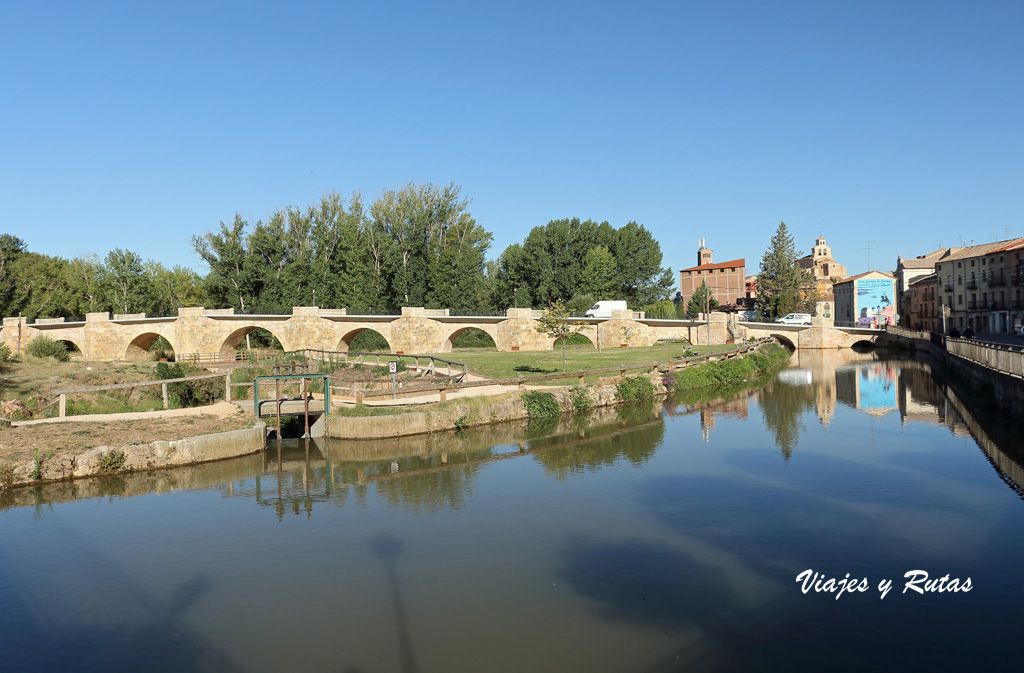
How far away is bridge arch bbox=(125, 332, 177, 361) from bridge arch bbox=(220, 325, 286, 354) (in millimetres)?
4378

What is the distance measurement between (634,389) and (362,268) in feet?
134

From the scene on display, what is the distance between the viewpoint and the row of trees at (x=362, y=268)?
2670 inches

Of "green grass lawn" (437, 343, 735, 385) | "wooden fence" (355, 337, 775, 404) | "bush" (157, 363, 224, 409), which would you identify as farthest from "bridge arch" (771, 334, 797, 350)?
"bush" (157, 363, 224, 409)

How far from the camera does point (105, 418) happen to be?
23391 mm

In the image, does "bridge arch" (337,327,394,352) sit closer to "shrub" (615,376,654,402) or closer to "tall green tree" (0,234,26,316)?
"shrub" (615,376,654,402)

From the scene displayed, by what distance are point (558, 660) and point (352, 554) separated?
5.82m

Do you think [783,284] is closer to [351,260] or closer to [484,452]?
[351,260]

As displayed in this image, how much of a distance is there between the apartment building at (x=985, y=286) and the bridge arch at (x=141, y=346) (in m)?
77.3

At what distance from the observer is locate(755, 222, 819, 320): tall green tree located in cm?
9319

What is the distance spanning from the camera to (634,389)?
34.7 meters

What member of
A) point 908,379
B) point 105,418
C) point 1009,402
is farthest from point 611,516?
point 908,379

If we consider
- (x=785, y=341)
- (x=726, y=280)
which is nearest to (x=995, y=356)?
(x=785, y=341)

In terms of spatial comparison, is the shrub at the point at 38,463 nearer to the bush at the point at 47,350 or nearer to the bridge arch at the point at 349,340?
the bush at the point at 47,350

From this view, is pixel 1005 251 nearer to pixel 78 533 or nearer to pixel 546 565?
pixel 546 565
